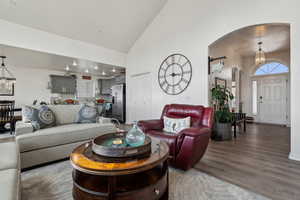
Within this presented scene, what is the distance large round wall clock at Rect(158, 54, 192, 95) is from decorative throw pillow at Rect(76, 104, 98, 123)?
2.28 metres

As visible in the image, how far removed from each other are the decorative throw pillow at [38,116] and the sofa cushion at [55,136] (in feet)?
0.57

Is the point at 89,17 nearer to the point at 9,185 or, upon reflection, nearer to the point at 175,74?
the point at 175,74

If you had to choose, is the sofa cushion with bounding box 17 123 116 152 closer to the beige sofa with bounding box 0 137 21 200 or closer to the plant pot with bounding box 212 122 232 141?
the beige sofa with bounding box 0 137 21 200

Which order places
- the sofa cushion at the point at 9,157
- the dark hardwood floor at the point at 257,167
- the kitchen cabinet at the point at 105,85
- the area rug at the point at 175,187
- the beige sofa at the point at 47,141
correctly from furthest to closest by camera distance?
the kitchen cabinet at the point at 105,85 < the beige sofa at the point at 47,141 < the dark hardwood floor at the point at 257,167 < the area rug at the point at 175,187 < the sofa cushion at the point at 9,157

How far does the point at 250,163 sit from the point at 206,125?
3.01ft

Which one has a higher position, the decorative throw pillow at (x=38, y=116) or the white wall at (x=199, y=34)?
the white wall at (x=199, y=34)

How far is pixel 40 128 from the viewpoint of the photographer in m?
2.44

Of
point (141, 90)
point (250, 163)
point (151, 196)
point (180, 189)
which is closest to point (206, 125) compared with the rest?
point (250, 163)

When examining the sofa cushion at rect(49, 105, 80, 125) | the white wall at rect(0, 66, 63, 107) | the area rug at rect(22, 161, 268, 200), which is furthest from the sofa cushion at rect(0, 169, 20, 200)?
the white wall at rect(0, 66, 63, 107)

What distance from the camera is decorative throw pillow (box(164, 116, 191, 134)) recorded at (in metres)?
2.44

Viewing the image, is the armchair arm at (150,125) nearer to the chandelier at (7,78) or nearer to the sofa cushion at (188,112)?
the sofa cushion at (188,112)

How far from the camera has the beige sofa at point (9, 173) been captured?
88 centimetres

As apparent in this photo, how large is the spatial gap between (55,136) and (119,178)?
1.52 m

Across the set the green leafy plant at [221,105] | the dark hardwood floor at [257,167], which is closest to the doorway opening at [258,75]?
the green leafy plant at [221,105]
